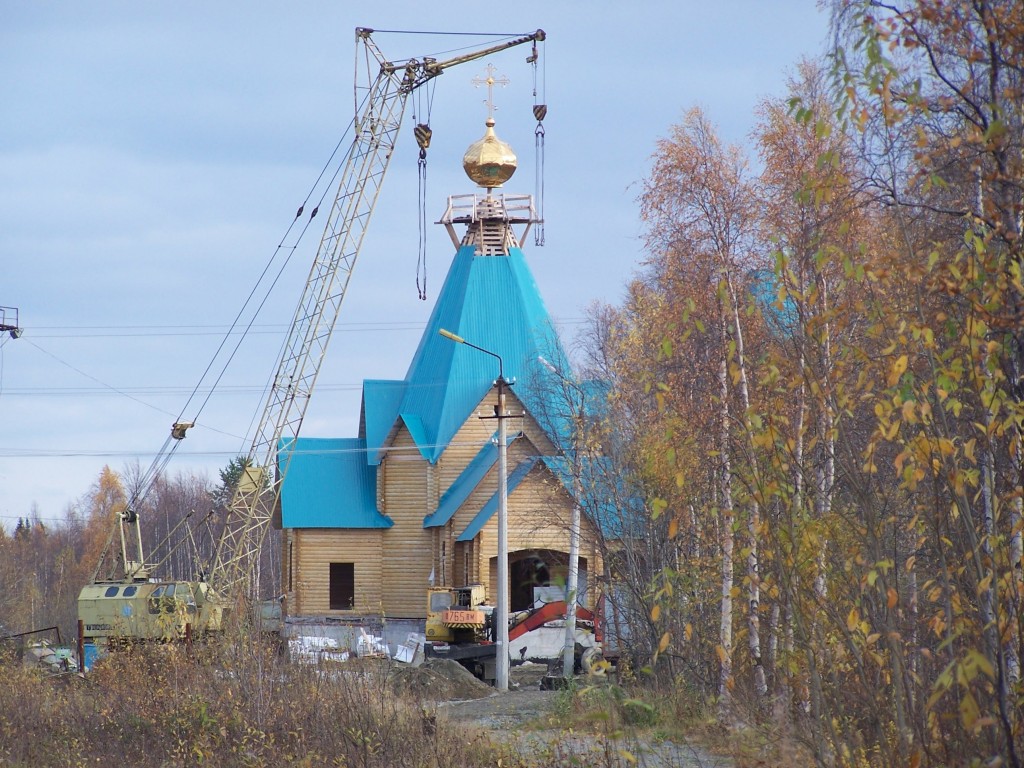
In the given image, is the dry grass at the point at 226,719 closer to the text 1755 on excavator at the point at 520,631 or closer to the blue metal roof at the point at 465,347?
the text 1755 on excavator at the point at 520,631

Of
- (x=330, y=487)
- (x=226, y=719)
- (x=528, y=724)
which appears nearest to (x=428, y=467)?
(x=330, y=487)

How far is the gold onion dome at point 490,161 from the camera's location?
39.6 meters

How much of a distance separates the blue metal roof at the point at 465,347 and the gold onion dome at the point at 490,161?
9.59 feet

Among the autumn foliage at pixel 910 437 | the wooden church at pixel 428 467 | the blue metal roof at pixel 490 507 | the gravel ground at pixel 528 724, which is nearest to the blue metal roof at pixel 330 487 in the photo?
the wooden church at pixel 428 467

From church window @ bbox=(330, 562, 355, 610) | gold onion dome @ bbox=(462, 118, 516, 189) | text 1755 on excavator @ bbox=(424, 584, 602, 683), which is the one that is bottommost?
text 1755 on excavator @ bbox=(424, 584, 602, 683)

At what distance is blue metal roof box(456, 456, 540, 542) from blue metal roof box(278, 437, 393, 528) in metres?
3.98

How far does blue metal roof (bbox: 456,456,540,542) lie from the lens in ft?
108

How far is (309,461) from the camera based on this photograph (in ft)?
126

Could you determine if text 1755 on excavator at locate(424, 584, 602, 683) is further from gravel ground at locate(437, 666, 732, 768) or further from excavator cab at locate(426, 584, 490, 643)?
gravel ground at locate(437, 666, 732, 768)

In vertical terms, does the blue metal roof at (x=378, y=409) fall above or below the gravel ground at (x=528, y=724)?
above

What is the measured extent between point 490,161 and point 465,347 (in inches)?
263

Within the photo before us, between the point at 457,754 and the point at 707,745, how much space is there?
4216mm

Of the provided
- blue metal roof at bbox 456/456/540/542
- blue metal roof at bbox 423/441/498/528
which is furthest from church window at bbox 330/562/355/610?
blue metal roof at bbox 456/456/540/542

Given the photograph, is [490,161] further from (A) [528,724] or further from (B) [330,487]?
(A) [528,724]
